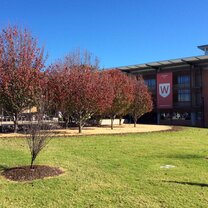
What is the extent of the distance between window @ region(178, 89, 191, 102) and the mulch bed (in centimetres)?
5282

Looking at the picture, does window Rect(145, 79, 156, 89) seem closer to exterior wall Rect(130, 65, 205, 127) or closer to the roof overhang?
exterior wall Rect(130, 65, 205, 127)

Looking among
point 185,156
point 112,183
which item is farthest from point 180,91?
point 112,183

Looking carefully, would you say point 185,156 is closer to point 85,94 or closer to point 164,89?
point 85,94

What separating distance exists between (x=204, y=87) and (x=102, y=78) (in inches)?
1360

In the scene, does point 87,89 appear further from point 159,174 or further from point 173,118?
point 173,118

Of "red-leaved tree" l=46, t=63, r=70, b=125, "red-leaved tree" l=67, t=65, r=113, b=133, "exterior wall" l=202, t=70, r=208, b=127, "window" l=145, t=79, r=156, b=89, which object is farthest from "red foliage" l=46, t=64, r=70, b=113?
"window" l=145, t=79, r=156, b=89

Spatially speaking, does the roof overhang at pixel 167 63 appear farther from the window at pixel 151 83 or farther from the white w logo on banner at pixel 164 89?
the white w logo on banner at pixel 164 89

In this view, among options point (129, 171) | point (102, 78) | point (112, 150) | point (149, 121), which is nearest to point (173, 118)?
point (149, 121)

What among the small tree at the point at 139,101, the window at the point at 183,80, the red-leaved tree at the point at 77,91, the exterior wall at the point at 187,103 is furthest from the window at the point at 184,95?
the red-leaved tree at the point at 77,91

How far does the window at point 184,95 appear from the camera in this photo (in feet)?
197

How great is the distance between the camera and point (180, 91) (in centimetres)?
6103

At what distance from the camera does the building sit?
58.1 m

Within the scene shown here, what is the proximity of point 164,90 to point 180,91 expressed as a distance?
278cm

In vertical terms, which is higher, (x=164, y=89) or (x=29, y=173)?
(x=164, y=89)
